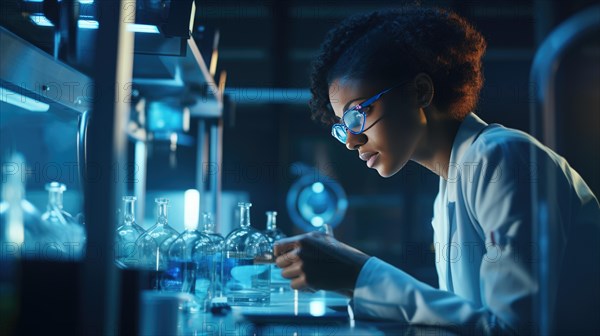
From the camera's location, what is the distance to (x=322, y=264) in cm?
113

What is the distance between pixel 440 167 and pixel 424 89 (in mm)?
227

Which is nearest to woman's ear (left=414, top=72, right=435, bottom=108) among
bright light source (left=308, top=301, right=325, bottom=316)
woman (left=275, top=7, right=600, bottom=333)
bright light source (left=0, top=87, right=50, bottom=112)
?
woman (left=275, top=7, right=600, bottom=333)

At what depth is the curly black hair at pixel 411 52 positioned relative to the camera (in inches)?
52.7

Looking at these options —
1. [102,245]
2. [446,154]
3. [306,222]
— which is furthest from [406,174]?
[102,245]

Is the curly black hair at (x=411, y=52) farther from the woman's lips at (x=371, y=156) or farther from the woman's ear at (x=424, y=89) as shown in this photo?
the woman's lips at (x=371, y=156)

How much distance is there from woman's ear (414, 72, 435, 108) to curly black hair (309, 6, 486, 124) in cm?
2

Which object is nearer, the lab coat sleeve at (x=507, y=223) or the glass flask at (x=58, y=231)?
the lab coat sleeve at (x=507, y=223)

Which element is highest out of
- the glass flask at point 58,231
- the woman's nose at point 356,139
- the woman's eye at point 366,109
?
the woman's eye at point 366,109

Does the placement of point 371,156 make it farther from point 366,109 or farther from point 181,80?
point 181,80

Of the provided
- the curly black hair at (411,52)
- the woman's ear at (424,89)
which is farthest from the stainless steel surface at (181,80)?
the woman's ear at (424,89)

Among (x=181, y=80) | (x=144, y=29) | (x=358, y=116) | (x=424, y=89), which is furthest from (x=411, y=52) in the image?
(x=181, y=80)

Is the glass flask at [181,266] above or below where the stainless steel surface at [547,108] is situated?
below

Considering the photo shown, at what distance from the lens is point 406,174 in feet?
18.0

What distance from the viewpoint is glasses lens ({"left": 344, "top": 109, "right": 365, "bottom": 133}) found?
1325mm
